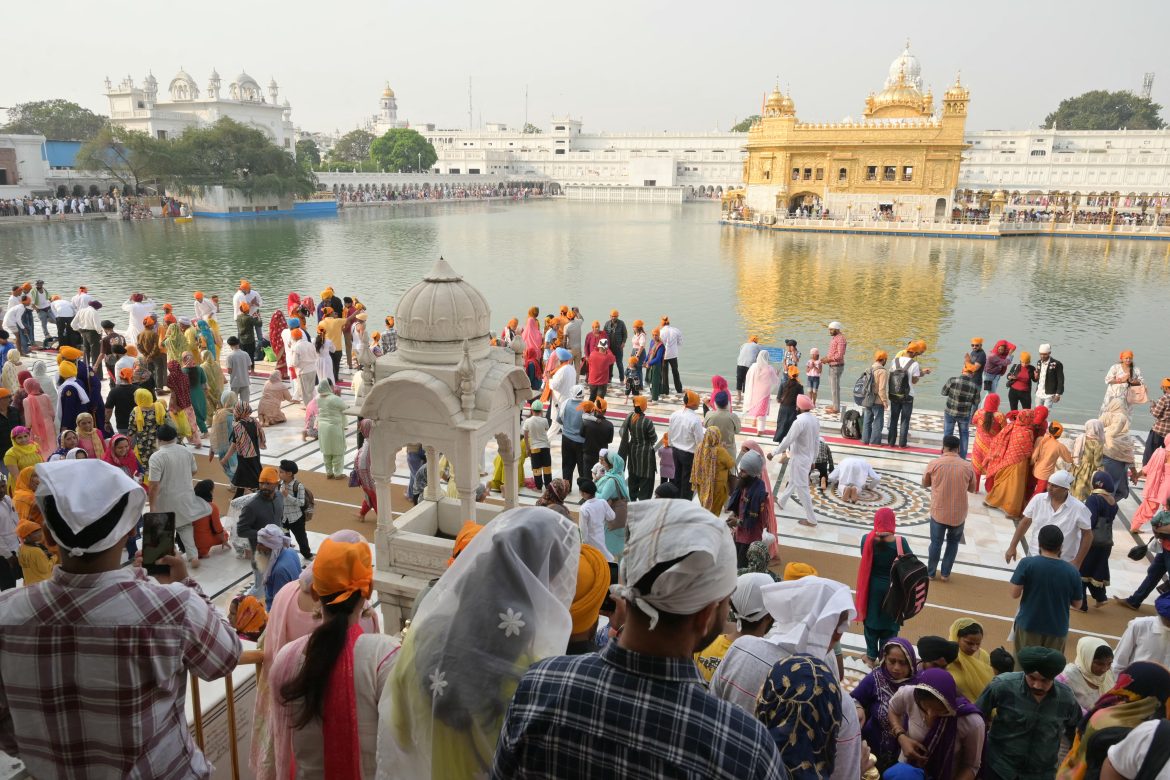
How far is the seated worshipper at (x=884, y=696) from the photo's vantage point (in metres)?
3.04

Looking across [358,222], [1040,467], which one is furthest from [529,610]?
[358,222]

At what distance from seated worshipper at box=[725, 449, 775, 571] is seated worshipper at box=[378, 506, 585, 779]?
3.59 m

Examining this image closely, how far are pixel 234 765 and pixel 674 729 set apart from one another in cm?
190

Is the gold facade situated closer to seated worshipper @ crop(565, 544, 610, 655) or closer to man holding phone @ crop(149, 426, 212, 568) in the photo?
man holding phone @ crop(149, 426, 212, 568)

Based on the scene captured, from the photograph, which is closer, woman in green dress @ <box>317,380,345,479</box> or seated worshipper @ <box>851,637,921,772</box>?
seated worshipper @ <box>851,637,921,772</box>

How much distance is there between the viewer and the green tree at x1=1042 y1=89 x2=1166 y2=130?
6538 centimetres

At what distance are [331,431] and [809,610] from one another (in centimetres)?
599

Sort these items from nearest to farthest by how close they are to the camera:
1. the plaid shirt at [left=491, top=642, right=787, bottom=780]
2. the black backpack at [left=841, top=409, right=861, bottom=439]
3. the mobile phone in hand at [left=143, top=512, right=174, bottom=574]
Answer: the plaid shirt at [left=491, top=642, right=787, bottom=780] < the mobile phone in hand at [left=143, top=512, right=174, bottom=574] < the black backpack at [left=841, top=409, right=861, bottom=439]

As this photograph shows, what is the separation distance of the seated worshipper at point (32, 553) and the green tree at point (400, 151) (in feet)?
243

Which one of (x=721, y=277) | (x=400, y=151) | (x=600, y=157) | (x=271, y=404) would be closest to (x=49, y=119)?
(x=400, y=151)

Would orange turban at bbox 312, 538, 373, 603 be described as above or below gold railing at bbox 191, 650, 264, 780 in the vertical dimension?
above

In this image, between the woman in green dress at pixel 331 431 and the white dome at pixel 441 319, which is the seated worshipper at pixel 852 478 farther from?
the woman in green dress at pixel 331 431

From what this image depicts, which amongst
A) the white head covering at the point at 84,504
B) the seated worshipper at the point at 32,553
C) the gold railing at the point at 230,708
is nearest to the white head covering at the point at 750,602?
the gold railing at the point at 230,708

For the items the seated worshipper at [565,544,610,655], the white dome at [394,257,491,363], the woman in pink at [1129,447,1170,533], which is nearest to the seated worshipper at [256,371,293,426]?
the white dome at [394,257,491,363]
